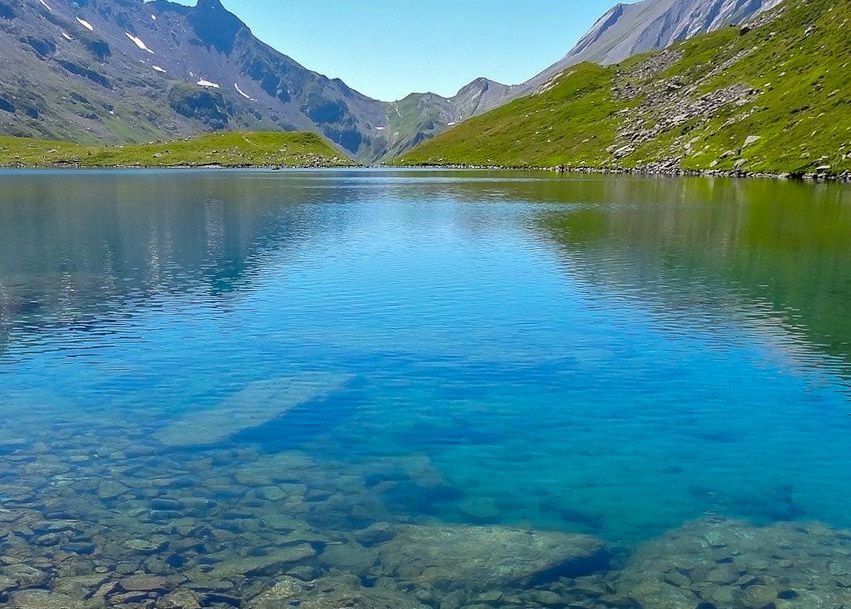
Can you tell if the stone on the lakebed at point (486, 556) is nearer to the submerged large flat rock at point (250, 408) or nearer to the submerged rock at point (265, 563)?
the submerged rock at point (265, 563)

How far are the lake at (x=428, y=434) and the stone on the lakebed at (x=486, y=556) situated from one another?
0.28ft

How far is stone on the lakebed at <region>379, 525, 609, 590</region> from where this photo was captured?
54.4ft

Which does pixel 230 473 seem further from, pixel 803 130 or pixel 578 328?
pixel 803 130

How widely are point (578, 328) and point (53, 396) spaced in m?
29.3

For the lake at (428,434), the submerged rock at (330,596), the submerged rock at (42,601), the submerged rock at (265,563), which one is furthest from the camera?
the lake at (428,434)

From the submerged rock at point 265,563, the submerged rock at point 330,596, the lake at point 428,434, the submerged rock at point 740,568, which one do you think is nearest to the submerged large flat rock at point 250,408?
the lake at point 428,434

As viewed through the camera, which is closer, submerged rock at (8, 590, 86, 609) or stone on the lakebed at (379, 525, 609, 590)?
submerged rock at (8, 590, 86, 609)

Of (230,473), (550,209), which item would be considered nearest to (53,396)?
(230,473)

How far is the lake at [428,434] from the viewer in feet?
54.5

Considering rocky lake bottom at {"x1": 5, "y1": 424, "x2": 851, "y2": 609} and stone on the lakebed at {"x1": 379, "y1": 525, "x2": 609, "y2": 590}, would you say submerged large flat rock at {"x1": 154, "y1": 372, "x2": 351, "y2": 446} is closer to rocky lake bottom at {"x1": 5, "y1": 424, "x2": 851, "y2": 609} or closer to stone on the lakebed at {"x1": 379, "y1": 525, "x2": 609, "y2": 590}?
rocky lake bottom at {"x1": 5, "y1": 424, "x2": 851, "y2": 609}

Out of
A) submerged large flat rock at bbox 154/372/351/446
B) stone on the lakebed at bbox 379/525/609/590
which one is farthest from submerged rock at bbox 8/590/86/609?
submerged large flat rock at bbox 154/372/351/446

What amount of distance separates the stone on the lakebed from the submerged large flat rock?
10424 mm

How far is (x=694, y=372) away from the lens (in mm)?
32344

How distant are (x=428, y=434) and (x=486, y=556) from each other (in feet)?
27.3
